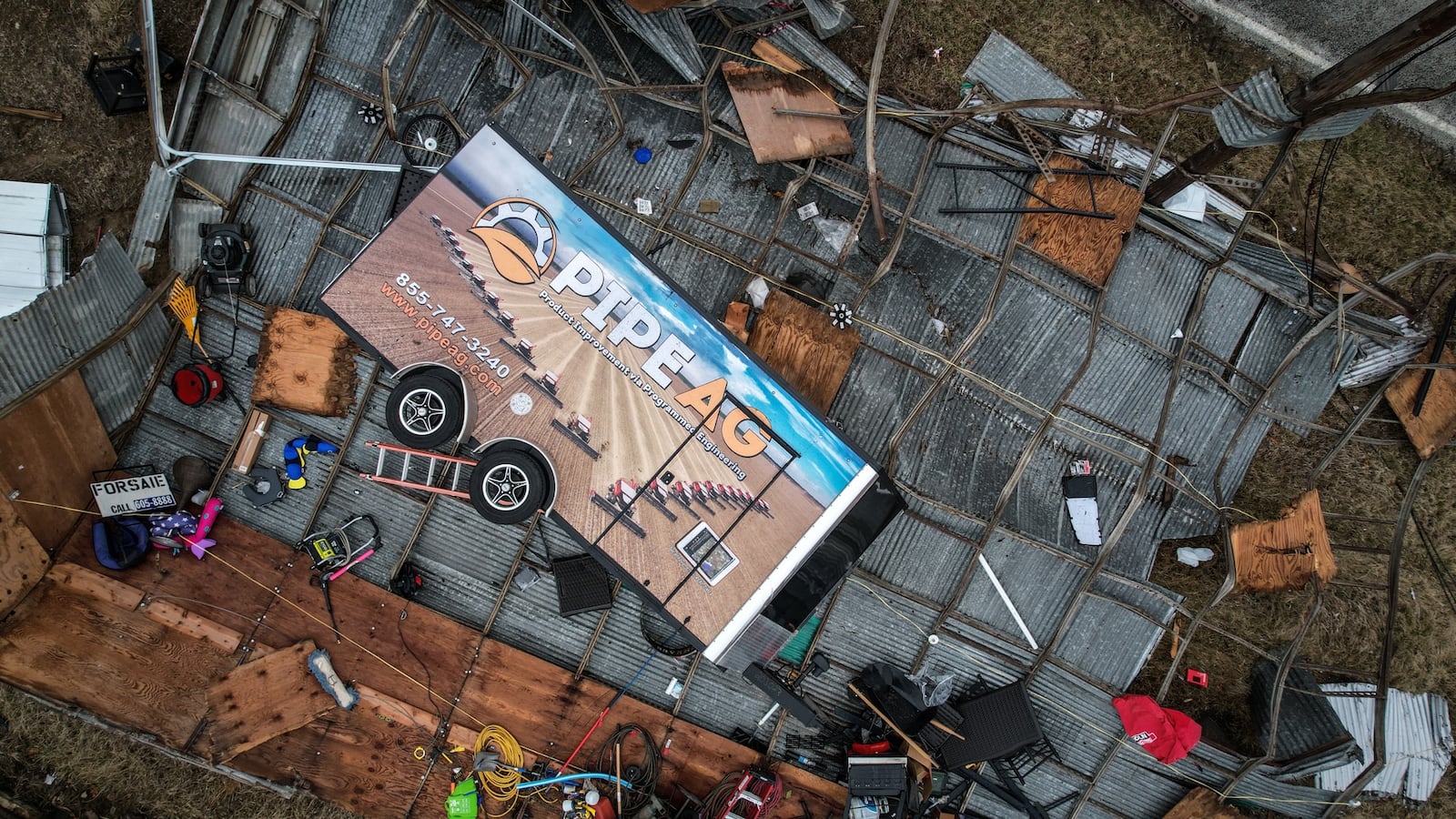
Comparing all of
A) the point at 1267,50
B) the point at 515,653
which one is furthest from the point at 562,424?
the point at 1267,50

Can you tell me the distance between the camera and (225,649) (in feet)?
48.4

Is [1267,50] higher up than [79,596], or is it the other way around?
[1267,50]

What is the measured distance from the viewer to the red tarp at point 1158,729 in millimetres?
15391

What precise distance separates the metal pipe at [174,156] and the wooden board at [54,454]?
466cm

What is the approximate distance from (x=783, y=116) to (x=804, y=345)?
4890mm

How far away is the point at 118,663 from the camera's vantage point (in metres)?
14.6

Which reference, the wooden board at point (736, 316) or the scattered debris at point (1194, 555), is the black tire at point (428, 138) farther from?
the scattered debris at point (1194, 555)

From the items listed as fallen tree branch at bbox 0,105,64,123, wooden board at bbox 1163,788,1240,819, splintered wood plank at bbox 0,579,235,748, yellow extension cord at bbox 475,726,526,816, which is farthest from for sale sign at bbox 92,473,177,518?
wooden board at bbox 1163,788,1240,819

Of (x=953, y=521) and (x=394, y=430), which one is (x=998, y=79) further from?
(x=394, y=430)

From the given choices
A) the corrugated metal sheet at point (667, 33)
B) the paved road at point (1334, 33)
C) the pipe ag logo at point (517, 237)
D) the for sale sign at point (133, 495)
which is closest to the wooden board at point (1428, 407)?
the paved road at point (1334, 33)

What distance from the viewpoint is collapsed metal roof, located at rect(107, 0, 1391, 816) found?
15.2 m

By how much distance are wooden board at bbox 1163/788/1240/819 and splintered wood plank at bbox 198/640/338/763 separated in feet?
58.0

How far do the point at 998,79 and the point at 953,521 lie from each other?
33.7 ft

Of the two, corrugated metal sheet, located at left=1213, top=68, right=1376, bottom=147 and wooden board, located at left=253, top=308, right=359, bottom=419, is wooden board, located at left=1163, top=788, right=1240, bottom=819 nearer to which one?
corrugated metal sheet, located at left=1213, top=68, right=1376, bottom=147
